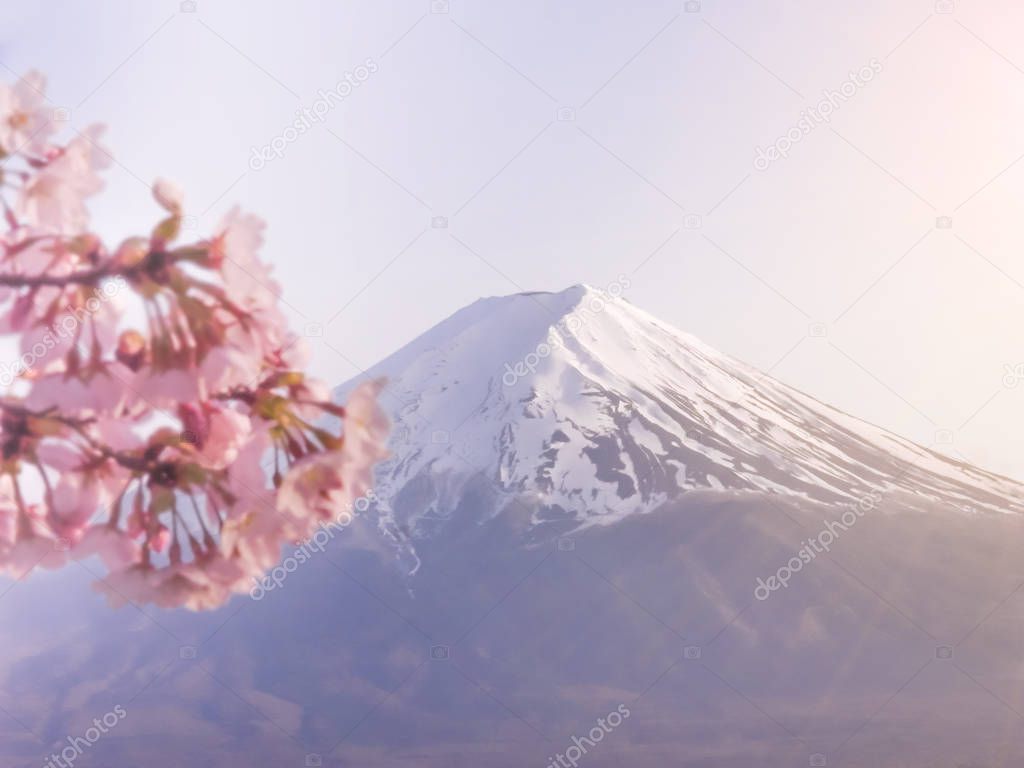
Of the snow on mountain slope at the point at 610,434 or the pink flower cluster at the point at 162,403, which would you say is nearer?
the pink flower cluster at the point at 162,403

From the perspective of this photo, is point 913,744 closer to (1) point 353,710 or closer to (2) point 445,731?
(2) point 445,731

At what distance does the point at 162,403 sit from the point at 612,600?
27.0m

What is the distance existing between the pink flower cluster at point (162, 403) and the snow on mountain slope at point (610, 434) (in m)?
23.1

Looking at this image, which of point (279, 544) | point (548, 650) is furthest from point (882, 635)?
point (279, 544)

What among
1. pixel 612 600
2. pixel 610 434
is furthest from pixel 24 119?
pixel 612 600

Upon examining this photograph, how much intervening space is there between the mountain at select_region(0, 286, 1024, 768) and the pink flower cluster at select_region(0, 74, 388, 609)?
2308 cm

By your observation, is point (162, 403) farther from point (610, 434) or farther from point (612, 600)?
point (612, 600)

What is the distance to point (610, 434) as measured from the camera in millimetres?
25141

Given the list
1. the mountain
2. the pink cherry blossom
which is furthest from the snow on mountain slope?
the pink cherry blossom

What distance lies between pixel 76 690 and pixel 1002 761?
24650mm

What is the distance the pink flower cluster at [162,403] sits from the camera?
1.02ft

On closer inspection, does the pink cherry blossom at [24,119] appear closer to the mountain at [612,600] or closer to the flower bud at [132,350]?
the flower bud at [132,350]

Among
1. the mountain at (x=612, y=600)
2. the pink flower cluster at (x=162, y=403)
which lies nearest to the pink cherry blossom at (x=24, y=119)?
the pink flower cluster at (x=162, y=403)

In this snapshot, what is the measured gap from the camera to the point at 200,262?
0.32 meters
